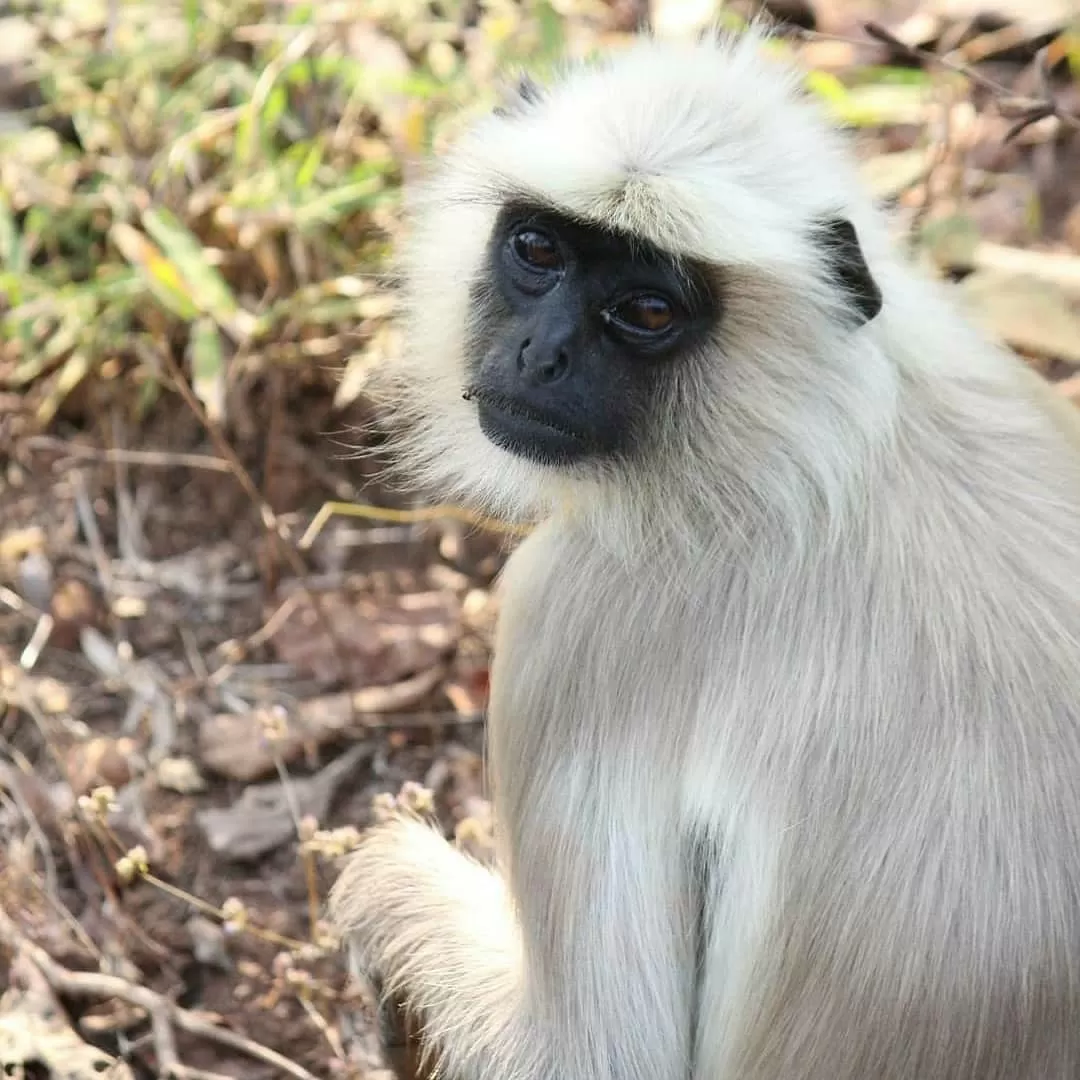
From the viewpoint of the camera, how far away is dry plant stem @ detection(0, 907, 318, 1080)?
3.14 metres

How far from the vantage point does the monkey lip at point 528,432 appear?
7.98 ft

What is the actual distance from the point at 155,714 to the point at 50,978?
78 cm

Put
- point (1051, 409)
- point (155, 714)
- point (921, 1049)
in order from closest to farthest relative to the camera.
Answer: point (921, 1049)
point (1051, 409)
point (155, 714)

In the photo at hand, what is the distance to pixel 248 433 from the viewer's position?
4324mm

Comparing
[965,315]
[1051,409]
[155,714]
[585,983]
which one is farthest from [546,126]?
[155,714]

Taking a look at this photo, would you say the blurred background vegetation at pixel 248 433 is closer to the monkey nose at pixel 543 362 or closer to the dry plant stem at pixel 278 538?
the dry plant stem at pixel 278 538

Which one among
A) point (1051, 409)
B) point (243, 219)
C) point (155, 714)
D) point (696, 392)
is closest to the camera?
point (696, 392)

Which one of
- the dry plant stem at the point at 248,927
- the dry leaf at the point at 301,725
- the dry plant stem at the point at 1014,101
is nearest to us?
the dry plant stem at the point at 248,927

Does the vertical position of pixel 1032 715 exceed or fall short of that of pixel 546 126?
it falls short

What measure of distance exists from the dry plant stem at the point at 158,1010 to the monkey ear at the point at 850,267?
1.86 meters

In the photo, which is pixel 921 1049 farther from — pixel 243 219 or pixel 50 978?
pixel 243 219

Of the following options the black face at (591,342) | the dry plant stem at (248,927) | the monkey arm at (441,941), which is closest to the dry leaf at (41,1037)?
the dry plant stem at (248,927)

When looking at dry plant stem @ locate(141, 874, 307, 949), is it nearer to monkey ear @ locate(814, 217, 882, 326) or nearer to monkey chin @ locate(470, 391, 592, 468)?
monkey chin @ locate(470, 391, 592, 468)

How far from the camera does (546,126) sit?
2.51 metres
